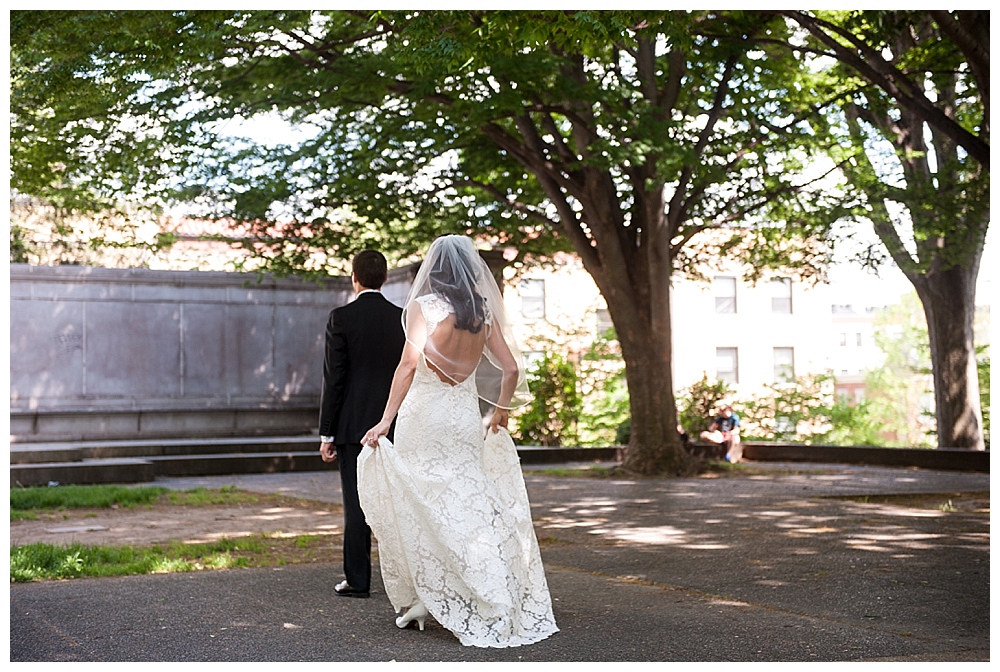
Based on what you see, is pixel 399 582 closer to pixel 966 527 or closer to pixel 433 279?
pixel 433 279

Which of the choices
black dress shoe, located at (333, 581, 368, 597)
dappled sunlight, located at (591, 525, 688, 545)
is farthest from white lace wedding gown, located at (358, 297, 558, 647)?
dappled sunlight, located at (591, 525, 688, 545)

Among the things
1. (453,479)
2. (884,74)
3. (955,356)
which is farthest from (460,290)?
(955,356)

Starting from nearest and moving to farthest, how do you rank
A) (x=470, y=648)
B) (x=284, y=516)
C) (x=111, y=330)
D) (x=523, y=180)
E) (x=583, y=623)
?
(x=470, y=648)
(x=583, y=623)
(x=284, y=516)
(x=523, y=180)
(x=111, y=330)

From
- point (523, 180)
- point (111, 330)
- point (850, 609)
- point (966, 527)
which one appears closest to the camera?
point (850, 609)

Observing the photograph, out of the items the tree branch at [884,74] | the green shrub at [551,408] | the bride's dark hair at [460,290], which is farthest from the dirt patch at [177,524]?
the green shrub at [551,408]

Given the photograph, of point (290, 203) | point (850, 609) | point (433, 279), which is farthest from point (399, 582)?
point (290, 203)

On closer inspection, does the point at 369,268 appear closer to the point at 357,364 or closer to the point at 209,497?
the point at 357,364

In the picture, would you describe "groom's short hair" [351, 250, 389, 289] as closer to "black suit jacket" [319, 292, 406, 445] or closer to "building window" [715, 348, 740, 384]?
"black suit jacket" [319, 292, 406, 445]

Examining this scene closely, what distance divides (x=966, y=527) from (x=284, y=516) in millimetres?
6718

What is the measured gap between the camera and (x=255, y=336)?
79.5 feet

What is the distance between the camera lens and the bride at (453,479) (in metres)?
6.00

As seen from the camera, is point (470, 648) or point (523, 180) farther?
point (523, 180)

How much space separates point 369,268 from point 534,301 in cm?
3598

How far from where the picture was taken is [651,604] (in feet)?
22.4
